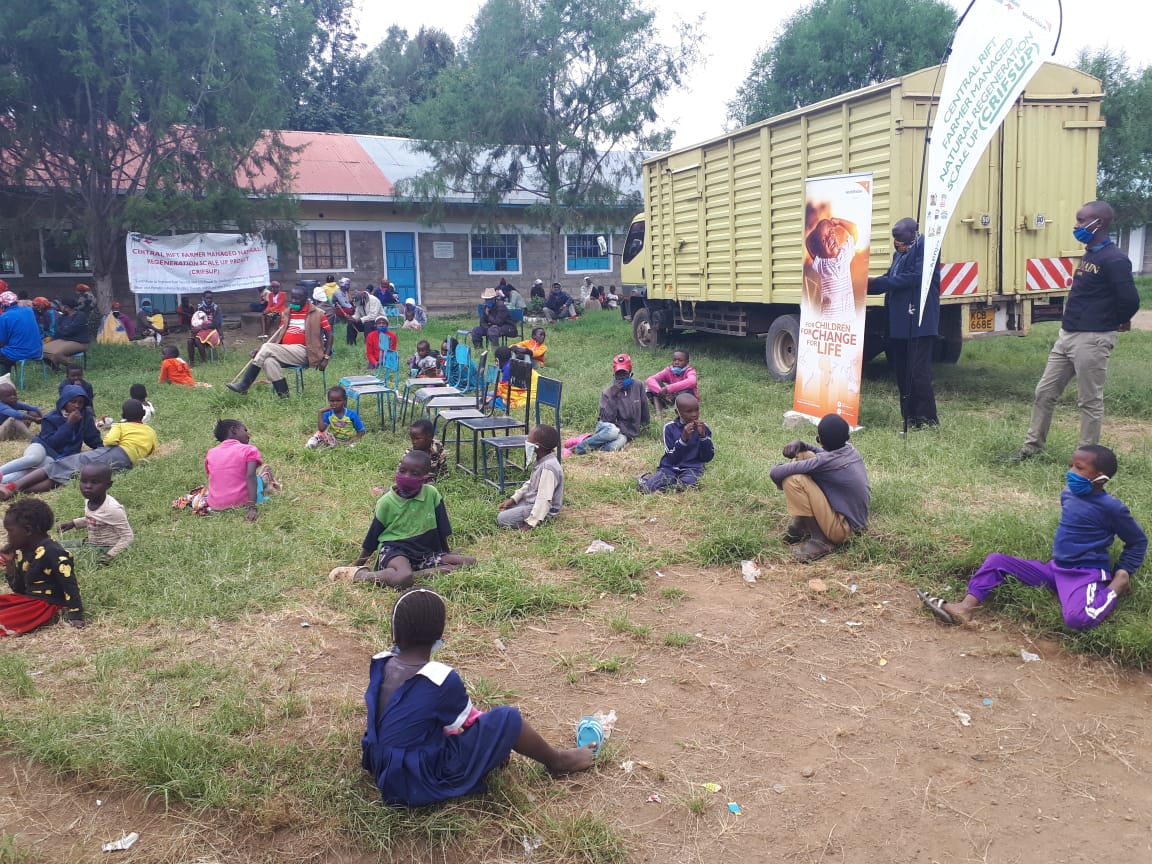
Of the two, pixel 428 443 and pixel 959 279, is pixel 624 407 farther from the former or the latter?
pixel 959 279

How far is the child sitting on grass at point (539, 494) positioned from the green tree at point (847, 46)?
2104cm

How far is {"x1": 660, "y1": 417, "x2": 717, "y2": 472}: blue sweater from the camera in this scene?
6828mm

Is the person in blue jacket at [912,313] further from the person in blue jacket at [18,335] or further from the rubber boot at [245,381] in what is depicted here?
the person in blue jacket at [18,335]

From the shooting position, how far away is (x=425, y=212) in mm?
21500

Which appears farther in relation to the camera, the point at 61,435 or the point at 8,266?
the point at 8,266

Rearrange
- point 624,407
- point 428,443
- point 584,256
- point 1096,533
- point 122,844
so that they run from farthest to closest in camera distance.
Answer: point 584,256, point 624,407, point 428,443, point 1096,533, point 122,844

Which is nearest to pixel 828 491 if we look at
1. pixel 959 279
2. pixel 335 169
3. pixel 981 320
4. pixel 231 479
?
pixel 231 479

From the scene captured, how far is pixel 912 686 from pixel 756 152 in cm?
837

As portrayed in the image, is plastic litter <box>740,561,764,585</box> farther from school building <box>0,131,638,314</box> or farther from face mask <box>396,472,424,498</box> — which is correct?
school building <box>0,131,638,314</box>

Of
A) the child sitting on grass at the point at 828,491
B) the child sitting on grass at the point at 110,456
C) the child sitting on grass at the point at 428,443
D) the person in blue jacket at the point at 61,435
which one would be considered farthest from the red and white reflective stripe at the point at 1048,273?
the person in blue jacket at the point at 61,435

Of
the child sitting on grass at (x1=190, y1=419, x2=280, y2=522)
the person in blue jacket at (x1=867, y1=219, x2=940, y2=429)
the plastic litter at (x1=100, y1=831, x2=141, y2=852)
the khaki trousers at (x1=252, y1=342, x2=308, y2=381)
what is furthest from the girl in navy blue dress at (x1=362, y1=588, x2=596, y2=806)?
the khaki trousers at (x1=252, y1=342, x2=308, y2=381)

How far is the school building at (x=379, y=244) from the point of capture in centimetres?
1936

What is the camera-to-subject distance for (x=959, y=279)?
873 centimetres

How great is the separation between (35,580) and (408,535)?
186cm
